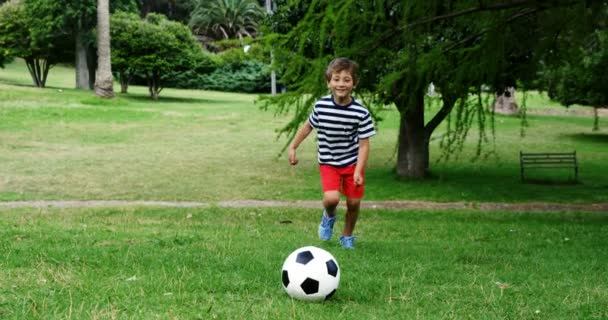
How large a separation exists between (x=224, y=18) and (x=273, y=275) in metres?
59.7

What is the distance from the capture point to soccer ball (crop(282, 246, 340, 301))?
483cm

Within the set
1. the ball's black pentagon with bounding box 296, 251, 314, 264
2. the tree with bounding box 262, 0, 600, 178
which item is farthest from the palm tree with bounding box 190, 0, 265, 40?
the ball's black pentagon with bounding box 296, 251, 314, 264

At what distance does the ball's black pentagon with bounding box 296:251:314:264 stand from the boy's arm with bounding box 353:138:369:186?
6.13 feet

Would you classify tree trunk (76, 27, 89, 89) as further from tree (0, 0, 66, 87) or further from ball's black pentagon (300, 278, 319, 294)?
ball's black pentagon (300, 278, 319, 294)

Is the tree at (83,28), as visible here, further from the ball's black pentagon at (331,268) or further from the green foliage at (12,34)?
the ball's black pentagon at (331,268)

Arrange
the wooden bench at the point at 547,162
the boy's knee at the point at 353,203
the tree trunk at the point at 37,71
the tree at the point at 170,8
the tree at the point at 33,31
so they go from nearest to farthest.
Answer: the boy's knee at the point at 353,203 < the wooden bench at the point at 547,162 < the tree at the point at 33,31 < the tree trunk at the point at 37,71 < the tree at the point at 170,8

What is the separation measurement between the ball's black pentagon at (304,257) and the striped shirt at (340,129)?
2.09m

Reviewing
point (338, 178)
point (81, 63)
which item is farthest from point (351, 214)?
point (81, 63)

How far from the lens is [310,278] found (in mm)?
4805

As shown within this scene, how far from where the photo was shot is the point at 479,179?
1878cm

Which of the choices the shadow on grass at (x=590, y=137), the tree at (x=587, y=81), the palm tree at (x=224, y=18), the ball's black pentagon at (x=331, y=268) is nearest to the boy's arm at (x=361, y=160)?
the ball's black pentagon at (x=331, y=268)

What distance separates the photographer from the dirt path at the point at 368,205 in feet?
45.0

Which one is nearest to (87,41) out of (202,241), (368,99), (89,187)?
(89,187)

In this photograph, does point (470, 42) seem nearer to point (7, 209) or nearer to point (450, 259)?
point (450, 259)
